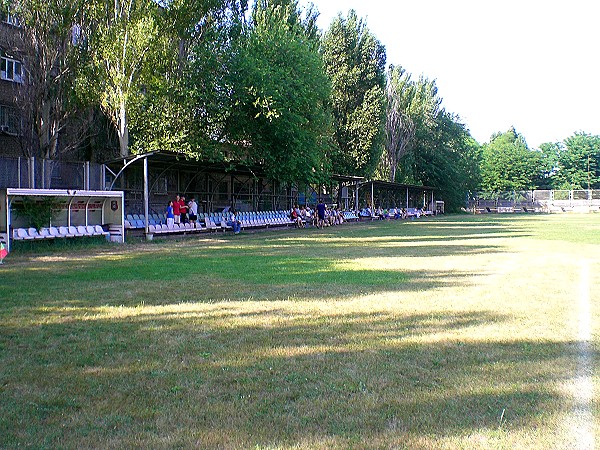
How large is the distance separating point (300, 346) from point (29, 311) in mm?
4236

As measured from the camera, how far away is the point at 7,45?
939 inches

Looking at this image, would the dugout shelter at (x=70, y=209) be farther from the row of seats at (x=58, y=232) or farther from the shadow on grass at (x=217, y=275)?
the shadow on grass at (x=217, y=275)

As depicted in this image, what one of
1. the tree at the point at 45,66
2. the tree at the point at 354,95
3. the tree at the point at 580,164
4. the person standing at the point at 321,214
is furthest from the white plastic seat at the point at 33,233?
the tree at the point at 580,164

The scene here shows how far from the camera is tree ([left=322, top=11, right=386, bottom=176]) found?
46.6 metres

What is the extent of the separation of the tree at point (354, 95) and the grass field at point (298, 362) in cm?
3580

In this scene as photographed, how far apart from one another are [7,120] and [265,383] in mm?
27910

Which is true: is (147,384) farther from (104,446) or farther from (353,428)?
(353,428)

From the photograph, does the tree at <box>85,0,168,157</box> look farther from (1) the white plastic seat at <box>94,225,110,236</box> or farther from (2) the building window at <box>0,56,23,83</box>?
(1) the white plastic seat at <box>94,225,110,236</box>

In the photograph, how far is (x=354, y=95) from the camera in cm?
4797

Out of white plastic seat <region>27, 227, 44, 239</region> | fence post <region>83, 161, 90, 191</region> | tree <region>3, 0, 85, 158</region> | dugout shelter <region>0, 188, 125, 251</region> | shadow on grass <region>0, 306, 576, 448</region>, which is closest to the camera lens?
shadow on grass <region>0, 306, 576, 448</region>

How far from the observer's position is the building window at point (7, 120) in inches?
1056

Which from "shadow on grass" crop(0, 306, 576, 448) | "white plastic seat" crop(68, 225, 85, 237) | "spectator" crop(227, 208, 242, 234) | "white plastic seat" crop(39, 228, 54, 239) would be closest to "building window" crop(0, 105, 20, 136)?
"white plastic seat" crop(68, 225, 85, 237)

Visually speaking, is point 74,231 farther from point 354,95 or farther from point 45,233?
point 354,95

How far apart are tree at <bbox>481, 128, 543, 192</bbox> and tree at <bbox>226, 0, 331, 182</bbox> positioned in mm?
70180
